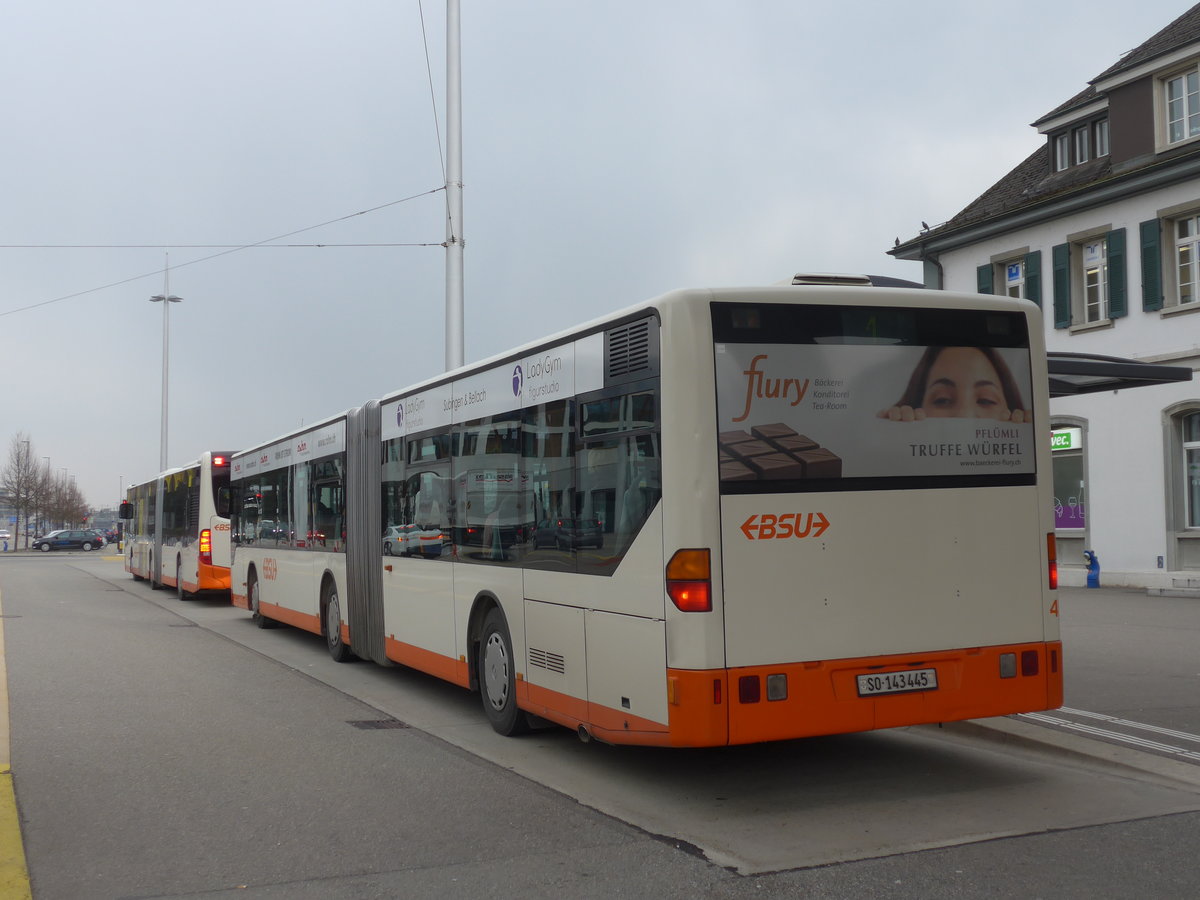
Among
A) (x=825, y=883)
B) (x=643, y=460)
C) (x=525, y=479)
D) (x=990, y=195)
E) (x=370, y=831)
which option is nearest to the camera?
(x=825, y=883)

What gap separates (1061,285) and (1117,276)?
158 centimetres

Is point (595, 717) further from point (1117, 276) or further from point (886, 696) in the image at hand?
point (1117, 276)

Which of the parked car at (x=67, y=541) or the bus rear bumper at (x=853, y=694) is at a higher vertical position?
the bus rear bumper at (x=853, y=694)

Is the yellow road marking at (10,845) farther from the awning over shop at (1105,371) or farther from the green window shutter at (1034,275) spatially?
the green window shutter at (1034,275)

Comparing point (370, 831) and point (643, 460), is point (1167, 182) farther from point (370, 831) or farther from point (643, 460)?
point (370, 831)

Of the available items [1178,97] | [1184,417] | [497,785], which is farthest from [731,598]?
[1178,97]

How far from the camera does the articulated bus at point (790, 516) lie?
6.42 meters

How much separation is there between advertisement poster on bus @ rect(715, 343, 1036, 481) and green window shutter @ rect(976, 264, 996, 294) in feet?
70.6

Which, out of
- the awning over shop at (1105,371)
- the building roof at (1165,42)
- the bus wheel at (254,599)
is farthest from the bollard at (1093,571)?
the bus wheel at (254,599)

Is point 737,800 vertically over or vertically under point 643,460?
under

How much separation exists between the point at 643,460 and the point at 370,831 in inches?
92.3

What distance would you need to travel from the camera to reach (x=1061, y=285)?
25.7 meters

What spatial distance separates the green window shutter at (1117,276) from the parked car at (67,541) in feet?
233

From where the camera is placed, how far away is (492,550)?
8906 millimetres
